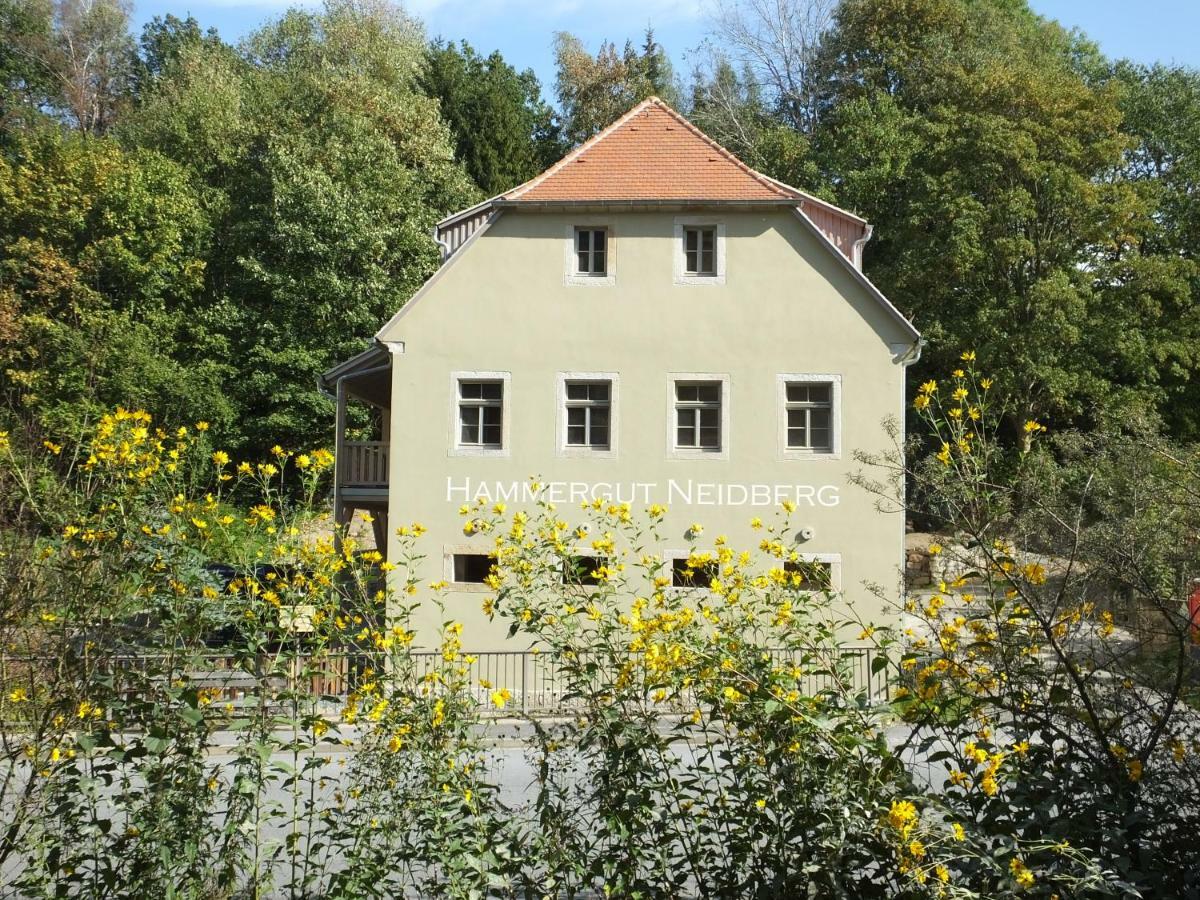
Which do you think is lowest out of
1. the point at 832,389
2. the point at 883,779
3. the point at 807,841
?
the point at 807,841

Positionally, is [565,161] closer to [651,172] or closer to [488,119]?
[651,172]

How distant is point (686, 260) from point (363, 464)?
6537mm

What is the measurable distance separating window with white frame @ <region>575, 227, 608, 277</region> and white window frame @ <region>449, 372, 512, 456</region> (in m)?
2.13

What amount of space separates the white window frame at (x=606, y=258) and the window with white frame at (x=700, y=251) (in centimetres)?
115

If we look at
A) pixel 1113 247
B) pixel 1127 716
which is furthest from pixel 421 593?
pixel 1113 247

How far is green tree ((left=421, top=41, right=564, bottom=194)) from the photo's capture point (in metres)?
37.7

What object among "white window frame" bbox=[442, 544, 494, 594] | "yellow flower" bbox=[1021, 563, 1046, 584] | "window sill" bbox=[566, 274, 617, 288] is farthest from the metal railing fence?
"window sill" bbox=[566, 274, 617, 288]

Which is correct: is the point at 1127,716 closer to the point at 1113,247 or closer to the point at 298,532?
the point at 298,532

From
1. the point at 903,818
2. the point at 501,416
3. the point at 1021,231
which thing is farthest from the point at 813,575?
the point at 1021,231

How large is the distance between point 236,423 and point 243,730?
97.5 ft

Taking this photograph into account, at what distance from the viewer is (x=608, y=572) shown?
176 inches

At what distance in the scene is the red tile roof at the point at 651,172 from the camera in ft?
60.5

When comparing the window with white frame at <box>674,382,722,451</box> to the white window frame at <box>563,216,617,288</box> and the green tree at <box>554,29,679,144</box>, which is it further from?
the green tree at <box>554,29,679,144</box>

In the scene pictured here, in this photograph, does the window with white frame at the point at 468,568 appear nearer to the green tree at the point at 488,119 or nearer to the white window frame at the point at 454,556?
the white window frame at the point at 454,556
